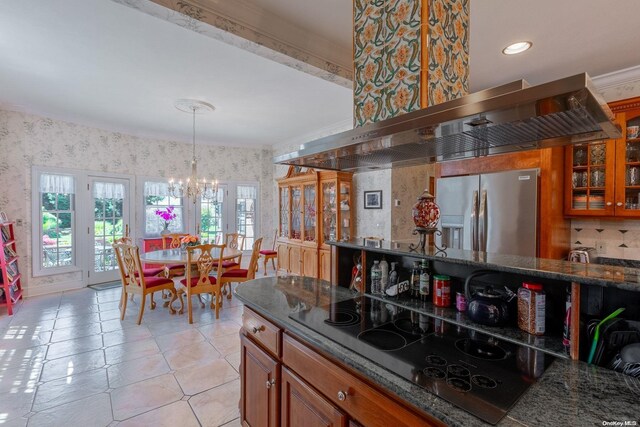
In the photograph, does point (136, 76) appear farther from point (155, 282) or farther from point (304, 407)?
point (304, 407)

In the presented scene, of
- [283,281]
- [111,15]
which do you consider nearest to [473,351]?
[283,281]

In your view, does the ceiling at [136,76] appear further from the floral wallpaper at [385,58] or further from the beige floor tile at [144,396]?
the beige floor tile at [144,396]

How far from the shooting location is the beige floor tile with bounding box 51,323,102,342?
3.09m

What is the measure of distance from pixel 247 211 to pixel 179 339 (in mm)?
3887

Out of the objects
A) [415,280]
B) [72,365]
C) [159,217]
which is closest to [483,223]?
[415,280]

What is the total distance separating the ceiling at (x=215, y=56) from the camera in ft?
6.95

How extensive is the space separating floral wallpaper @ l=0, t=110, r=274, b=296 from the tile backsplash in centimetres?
567

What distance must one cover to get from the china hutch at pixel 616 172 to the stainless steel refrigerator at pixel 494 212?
0.59 m

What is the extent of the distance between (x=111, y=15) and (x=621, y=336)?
3.33 meters

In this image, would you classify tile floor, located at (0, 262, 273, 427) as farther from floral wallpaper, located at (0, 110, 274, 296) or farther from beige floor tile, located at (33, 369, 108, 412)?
floral wallpaper, located at (0, 110, 274, 296)

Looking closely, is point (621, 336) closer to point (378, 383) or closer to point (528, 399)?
point (528, 399)

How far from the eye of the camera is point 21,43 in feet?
8.47

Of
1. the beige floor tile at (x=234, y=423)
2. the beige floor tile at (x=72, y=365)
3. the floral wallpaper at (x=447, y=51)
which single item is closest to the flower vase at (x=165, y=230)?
the beige floor tile at (x=72, y=365)

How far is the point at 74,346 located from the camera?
2898 millimetres
